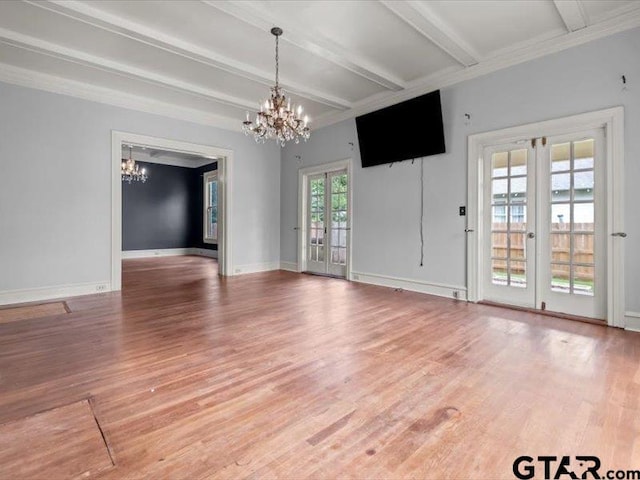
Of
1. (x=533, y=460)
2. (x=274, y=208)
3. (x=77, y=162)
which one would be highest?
(x=77, y=162)

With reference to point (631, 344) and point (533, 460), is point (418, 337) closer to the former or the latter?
point (533, 460)

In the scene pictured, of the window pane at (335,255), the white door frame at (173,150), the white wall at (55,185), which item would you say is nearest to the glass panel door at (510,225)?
the window pane at (335,255)

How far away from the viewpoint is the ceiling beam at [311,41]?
3.27 metres

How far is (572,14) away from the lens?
11.1 feet

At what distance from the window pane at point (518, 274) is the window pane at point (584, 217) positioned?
730 mm

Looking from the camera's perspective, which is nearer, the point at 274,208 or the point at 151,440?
the point at 151,440

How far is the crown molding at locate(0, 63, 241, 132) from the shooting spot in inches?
179

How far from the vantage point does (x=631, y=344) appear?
302 centimetres

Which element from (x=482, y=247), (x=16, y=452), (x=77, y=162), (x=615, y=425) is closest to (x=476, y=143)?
(x=482, y=247)

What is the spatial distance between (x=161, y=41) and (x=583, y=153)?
4.95m

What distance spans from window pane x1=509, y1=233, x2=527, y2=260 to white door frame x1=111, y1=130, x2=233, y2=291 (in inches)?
198

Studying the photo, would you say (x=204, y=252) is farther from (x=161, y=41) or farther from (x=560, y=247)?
(x=560, y=247)

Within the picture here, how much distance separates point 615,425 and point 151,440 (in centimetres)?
241

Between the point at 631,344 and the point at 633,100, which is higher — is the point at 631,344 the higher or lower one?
the lower one
